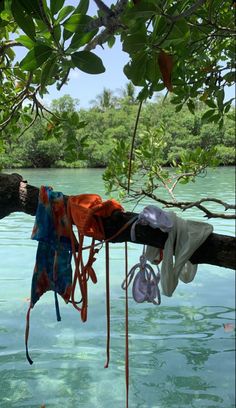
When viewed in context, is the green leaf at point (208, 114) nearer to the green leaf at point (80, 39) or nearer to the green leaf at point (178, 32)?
the green leaf at point (178, 32)

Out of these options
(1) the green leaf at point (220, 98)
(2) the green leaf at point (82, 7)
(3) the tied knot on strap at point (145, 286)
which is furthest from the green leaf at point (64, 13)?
(1) the green leaf at point (220, 98)

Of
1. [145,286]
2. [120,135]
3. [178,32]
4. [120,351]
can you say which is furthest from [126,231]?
[120,135]

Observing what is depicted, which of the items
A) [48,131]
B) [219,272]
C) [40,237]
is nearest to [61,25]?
[40,237]

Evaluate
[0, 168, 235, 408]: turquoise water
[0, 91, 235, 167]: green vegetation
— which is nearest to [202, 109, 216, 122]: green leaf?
[0, 168, 235, 408]: turquoise water

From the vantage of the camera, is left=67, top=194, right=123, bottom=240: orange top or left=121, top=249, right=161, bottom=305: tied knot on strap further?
left=121, top=249, right=161, bottom=305: tied knot on strap

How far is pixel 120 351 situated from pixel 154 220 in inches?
95.4

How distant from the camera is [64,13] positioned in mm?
1237

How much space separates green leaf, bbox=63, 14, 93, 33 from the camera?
1210mm

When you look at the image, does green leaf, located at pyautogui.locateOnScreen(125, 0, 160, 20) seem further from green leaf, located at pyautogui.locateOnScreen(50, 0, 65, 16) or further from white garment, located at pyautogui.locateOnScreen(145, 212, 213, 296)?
white garment, located at pyautogui.locateOnScreen(145, 212, 213, 296)

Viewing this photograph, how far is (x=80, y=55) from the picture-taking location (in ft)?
3.99

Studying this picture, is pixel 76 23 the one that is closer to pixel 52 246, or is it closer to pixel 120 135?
pixel 52 246

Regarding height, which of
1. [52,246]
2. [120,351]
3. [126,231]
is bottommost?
[120,351]

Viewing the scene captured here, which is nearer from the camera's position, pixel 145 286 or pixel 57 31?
pixel 57 31

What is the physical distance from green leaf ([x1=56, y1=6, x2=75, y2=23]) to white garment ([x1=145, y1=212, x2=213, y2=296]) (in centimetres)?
75
